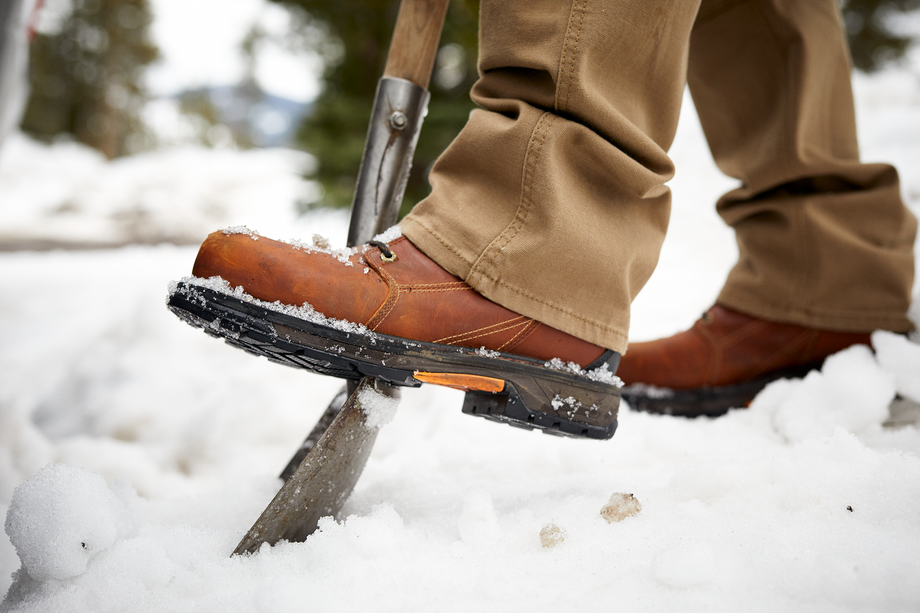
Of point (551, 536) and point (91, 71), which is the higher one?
point (551, 536)

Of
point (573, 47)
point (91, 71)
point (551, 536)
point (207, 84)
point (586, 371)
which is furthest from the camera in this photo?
point (207, 84)

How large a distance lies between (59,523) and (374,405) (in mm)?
412

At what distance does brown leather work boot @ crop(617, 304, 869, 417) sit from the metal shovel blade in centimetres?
67

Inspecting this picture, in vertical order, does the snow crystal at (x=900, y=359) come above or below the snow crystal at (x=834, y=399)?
above

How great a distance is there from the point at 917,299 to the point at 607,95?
953 millimetres

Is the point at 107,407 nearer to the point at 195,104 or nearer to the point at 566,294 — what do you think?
the point at 566,294

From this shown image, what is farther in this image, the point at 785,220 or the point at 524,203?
the point at 785,220

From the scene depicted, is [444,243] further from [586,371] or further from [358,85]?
[358,85]

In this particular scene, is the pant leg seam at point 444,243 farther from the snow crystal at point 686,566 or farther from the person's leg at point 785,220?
the person's leg at point 785,220

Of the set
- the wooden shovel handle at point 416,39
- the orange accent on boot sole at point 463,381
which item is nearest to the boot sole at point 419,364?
the orange accent on boot sole at point 463,381

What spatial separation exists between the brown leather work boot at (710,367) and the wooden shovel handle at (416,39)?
779 millimetres

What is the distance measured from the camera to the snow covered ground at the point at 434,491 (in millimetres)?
586

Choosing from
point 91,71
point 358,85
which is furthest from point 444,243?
point 91,71

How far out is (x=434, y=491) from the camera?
897mm
